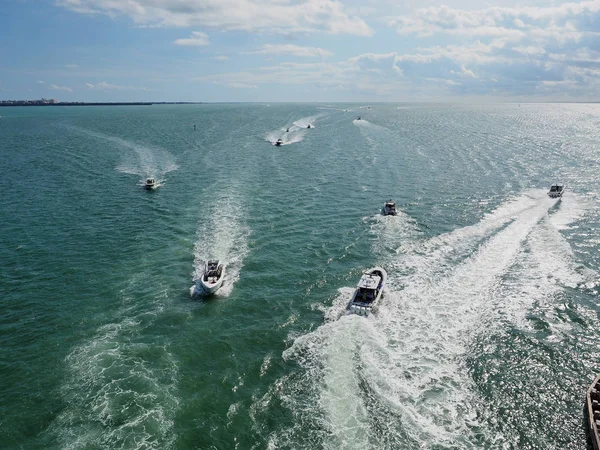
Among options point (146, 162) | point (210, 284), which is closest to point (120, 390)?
point (210, 284)

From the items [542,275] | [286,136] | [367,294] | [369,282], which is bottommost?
[542,275]

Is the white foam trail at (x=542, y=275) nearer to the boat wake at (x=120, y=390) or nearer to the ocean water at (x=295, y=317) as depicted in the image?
the ocean water at (x=295, y=317)

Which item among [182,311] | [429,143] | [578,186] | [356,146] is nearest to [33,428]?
[182,311]

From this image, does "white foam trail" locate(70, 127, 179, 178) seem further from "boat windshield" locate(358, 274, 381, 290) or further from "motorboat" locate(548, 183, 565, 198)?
"motorboat" locate(548, 183, 565, 198)

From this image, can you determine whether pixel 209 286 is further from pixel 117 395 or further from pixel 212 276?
pixel 117 395

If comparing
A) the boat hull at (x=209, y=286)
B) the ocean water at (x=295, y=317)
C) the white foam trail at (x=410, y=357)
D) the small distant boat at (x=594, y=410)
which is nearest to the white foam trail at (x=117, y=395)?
the ocean water at (x=295, y=317)

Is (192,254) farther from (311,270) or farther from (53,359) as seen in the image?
(53,359)
